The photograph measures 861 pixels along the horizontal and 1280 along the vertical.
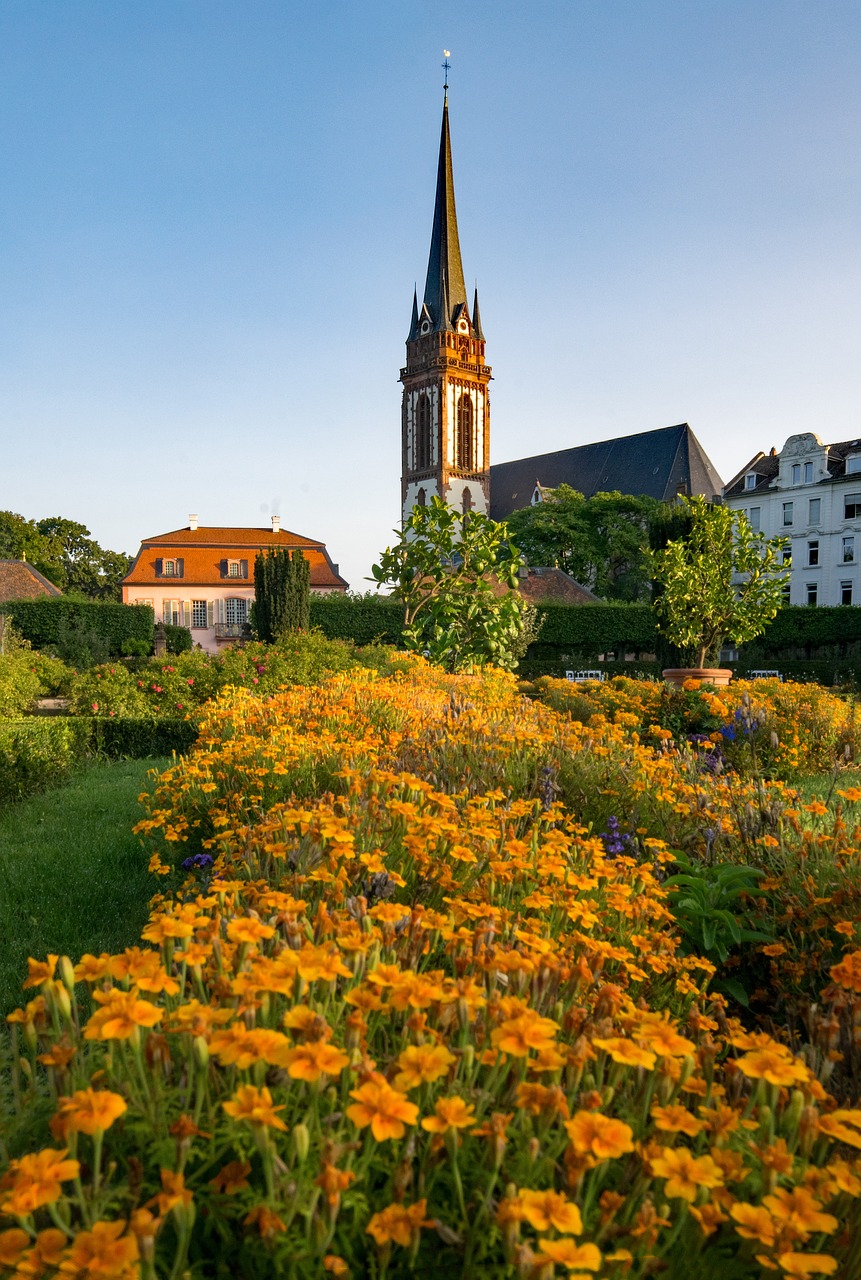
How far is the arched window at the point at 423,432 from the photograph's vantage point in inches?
2515

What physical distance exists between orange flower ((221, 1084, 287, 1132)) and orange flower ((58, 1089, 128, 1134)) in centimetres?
15

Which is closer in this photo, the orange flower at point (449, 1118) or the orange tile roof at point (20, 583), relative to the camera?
the orange flower at point (449, 1118)

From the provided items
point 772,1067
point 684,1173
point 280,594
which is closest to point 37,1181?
point 684,1173

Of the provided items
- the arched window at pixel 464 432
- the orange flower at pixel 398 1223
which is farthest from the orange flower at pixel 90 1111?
the arched window at pixel 464 432

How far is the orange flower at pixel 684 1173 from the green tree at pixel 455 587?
30.4 ft

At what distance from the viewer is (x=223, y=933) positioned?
75.9 inches

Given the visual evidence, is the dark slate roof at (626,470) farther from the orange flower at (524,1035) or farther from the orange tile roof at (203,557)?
the orange flower at (524,1035)

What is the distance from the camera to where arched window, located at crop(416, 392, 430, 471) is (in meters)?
63.9

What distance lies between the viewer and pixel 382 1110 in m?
1.12

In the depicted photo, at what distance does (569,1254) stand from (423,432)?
6571 cm

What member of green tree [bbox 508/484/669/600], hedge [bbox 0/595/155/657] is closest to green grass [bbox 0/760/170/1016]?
hedge [bbox 0/595/155/657]

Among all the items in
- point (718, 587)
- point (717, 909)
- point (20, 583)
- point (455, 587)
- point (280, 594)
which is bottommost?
point (717, 909)

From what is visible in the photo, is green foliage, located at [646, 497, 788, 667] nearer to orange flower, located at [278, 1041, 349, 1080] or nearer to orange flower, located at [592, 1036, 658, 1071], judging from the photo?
orange flower, located at [592, 1036, 658, 1071]

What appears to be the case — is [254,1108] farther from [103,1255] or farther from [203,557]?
[203,557]
